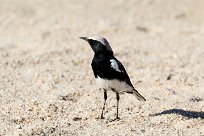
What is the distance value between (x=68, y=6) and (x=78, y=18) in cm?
126

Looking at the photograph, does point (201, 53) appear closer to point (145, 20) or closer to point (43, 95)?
point (145, 20)

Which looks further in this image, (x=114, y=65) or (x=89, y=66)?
(x=89, y=66)

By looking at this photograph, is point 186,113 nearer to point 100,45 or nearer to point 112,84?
A: point 112,84

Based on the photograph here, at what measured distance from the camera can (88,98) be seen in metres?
9.20

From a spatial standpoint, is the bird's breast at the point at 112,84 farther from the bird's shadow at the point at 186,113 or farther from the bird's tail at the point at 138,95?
the bird's shadow at the point at 186,113

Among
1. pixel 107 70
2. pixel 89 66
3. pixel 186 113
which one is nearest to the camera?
pixel 107 70

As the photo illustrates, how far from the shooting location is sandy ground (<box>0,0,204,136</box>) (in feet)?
26.1

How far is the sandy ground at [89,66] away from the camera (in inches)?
313

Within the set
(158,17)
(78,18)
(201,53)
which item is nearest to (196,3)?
(158,17)

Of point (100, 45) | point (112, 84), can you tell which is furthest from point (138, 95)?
point (100, 45)

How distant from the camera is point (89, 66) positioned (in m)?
11.5

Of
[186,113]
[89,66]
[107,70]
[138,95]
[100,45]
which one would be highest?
[100,45]

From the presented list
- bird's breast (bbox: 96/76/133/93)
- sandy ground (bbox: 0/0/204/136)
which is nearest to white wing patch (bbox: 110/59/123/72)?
bird's breast (bbox: 96/76/133/93)

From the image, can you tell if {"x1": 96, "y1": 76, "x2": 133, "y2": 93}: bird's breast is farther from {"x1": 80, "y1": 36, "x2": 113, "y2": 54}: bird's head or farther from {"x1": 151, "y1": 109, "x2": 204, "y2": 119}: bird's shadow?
{"x1": 151, "y1": 109, "x2": 204, "y2": 119}: bird's shadow
